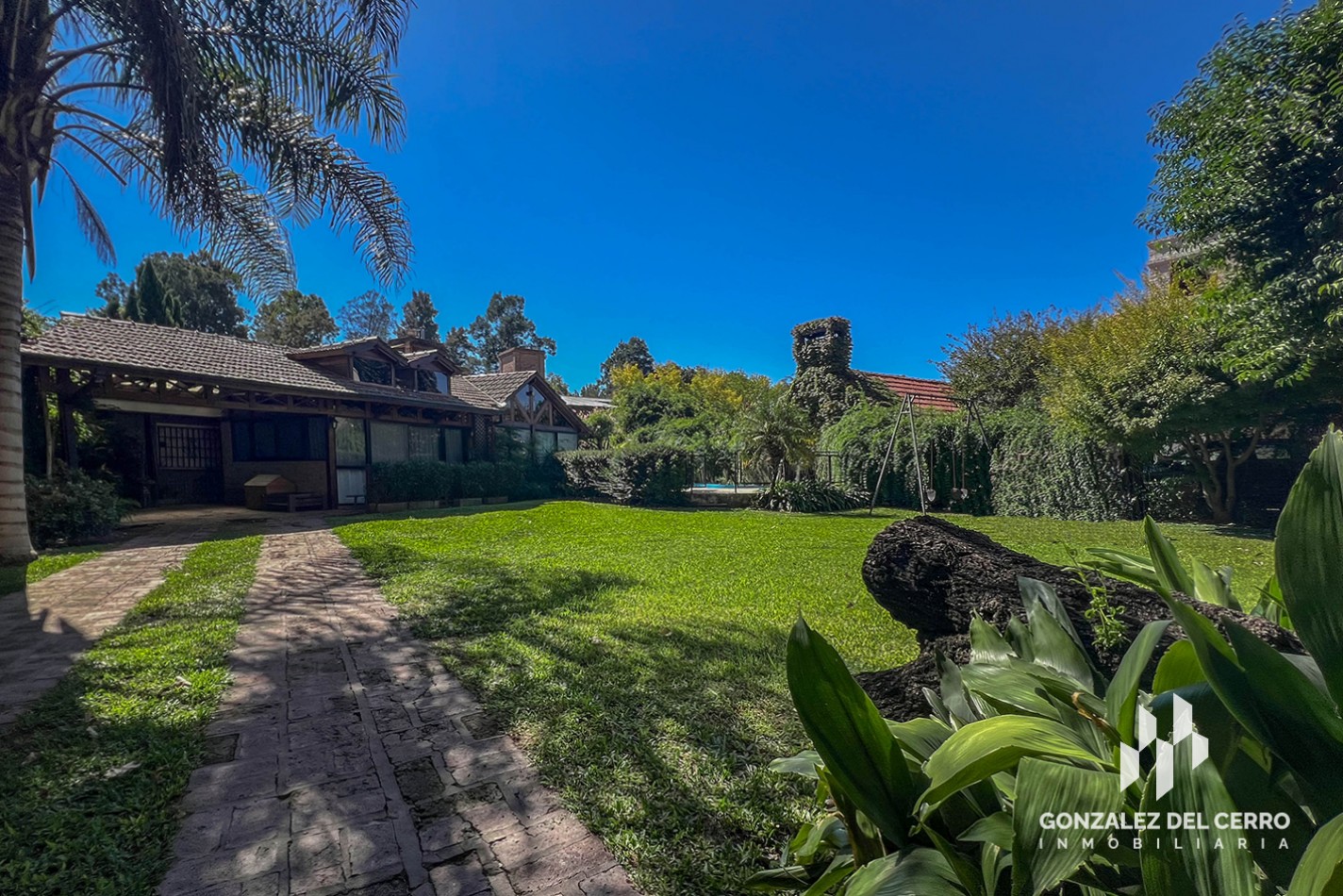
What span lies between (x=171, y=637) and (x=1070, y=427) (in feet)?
44.0

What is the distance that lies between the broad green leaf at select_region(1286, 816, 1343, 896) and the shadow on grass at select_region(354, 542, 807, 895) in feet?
4.45

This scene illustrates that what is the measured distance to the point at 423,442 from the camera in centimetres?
1599

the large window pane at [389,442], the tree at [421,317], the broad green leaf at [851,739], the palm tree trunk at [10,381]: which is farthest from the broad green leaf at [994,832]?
the tree at [421,317]

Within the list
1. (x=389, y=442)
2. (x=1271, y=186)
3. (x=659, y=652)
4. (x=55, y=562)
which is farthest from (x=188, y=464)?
(x=1271, y=186)

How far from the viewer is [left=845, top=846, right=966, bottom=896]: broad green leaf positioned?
2.98 feet

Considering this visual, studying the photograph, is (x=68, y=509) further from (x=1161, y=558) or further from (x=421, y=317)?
(x=421, y=317)

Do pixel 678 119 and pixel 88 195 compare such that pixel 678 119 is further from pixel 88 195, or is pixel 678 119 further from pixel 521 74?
pixel 88 195

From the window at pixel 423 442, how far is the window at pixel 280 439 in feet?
8.32

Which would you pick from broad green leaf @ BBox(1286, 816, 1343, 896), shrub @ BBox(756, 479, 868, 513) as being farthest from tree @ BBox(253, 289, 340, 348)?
broad green leaf @ BBox(1286, 816, 1343, 896)

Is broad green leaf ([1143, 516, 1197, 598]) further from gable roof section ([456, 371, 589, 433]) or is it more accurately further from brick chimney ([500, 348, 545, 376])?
brick chimney ([500, 348, 545, 376])

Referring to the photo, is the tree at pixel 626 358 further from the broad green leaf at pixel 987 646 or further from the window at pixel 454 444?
the broad green leaf at pixel 987 646

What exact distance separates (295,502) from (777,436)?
1192 centimetres

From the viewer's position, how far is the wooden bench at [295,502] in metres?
12.8

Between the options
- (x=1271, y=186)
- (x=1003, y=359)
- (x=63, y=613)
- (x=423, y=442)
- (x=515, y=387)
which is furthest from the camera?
(x=515, y=387)
